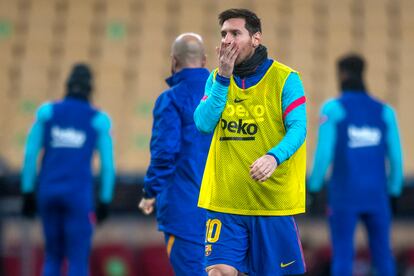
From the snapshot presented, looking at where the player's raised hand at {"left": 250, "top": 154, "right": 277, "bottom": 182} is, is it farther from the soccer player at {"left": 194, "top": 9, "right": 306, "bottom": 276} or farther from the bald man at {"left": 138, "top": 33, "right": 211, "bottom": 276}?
the bald man at {"left": 138, "top": 33, "right": 211, "bottom": 276}

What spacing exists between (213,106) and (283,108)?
0.42m

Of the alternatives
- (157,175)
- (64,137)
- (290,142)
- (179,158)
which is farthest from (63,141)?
(290,142)

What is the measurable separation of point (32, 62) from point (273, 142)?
1040 centimetres

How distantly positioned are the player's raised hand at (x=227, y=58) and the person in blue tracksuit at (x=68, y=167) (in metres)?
4.07

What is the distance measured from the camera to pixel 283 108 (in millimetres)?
5488

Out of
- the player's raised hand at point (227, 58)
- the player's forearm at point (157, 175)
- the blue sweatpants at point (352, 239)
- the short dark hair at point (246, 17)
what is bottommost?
the blue sweatpants at point (352, 239)

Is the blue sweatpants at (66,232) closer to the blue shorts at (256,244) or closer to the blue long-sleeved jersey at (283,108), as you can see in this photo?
the blue shorts at (256,244)

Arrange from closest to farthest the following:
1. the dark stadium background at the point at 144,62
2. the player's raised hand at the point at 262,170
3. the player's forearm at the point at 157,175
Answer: the player's raised hand at the point at 262,170 < the player's forearm at the point at 157,175 < the dark stadium background at the point at 144,62

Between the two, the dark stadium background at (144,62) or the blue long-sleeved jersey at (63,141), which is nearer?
the blue long-sleeved jersey at (63,141)

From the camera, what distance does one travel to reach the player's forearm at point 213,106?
5328 millimetres

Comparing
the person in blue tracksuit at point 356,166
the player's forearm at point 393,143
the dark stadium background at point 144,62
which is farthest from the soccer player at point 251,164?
the dark stadium background at point 144,62

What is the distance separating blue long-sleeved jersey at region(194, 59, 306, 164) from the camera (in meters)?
5.29

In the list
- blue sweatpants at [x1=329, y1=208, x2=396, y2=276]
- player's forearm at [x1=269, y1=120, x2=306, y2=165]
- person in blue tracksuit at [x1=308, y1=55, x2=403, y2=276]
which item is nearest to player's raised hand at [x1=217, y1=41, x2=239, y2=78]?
player's forearm at [x1=269, y1=120, x2=306, y2=165]

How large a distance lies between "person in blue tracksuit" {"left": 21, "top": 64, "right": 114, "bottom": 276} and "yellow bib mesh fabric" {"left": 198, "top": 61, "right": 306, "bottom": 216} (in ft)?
12.3
